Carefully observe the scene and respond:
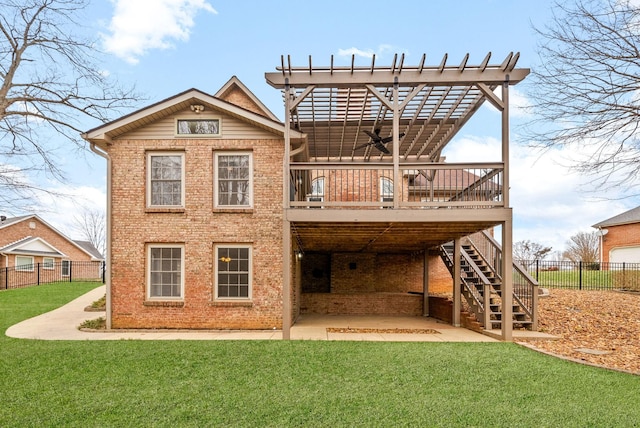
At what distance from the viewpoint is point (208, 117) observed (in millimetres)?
10734

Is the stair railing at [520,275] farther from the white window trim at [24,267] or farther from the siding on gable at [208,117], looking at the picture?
the white window trim at [24,267]

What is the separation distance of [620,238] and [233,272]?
90.4 ft

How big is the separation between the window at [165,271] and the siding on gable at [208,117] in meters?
2.88

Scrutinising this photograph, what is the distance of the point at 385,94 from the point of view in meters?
10.0

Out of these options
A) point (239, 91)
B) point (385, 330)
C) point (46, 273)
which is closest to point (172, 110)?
point (239, 91)

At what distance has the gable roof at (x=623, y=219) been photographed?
26.4 metres

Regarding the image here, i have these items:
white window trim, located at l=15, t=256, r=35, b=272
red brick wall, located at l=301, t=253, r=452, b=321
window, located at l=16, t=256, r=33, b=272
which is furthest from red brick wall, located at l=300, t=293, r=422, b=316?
window, located at l=16, t=256, r=33, b=272

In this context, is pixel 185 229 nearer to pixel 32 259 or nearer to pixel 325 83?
pixel 325 83

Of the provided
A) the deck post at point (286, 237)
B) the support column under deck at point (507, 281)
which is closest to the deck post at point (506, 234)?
the support column under deck at point (507, 281)

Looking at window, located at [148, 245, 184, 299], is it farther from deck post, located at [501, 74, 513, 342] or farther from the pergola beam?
deck post, located at [501, 74, 513, 342]

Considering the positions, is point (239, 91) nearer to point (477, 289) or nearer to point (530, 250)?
point (477, 289)

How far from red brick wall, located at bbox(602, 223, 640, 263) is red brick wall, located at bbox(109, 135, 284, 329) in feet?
85.8

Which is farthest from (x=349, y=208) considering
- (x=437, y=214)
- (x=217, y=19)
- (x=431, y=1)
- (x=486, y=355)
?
(x=217, y=19)

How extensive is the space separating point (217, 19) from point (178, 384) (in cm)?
1183
